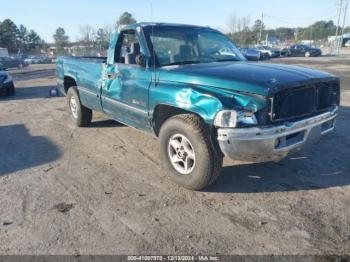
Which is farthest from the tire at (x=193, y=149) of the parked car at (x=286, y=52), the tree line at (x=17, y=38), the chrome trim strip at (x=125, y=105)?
the tree line at (x=17, y=38)

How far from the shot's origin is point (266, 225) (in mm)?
3490

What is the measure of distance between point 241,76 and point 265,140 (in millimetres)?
772

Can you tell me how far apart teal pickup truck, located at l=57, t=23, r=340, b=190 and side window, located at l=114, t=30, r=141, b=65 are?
0.01 m

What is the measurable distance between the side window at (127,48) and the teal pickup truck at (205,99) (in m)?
0.01

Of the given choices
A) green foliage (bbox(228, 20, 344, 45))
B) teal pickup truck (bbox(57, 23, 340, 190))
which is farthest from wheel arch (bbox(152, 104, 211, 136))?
green foliage (bbox(228, 20, 344, 45))

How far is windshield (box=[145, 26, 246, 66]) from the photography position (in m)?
4.86

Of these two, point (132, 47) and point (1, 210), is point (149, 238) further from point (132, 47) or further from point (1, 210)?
point (132, 47)

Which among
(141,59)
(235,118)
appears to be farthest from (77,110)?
(235,118)

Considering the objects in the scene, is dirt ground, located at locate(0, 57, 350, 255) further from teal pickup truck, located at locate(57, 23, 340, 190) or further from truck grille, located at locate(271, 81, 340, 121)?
truck grille, located at locate(271, 81, 340, 121)

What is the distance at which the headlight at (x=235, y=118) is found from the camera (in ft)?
11.9

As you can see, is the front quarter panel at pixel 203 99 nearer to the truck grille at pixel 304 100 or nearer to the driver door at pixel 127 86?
the truck grille at pixel 304 100

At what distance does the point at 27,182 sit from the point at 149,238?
218 cm

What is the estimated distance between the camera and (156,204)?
396 centimetres

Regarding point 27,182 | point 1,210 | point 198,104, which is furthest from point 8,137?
point 198,104
